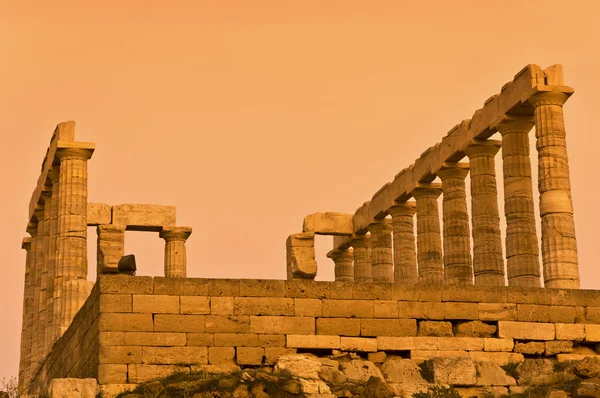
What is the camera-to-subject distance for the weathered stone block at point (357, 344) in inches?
1035

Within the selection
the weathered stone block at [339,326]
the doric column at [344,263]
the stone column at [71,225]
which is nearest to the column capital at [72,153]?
the stone column at [71,225]

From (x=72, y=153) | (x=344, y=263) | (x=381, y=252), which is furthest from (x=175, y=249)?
(x=344, y=263)

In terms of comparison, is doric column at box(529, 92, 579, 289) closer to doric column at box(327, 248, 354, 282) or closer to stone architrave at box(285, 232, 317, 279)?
stone architrave at box(285, 232, 317, 279)

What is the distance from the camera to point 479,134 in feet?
130

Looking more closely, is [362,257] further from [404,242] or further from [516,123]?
[516,123]

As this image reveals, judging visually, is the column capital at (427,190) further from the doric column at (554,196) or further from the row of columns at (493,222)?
the doric column at (554,196)

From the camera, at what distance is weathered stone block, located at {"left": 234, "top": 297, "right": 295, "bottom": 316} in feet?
85.3

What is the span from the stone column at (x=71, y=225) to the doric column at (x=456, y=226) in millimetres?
11188

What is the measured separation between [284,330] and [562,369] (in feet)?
17.6

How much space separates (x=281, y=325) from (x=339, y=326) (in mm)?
1178

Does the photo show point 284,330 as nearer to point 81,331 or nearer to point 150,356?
point 150,356

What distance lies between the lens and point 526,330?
2719 centimetres

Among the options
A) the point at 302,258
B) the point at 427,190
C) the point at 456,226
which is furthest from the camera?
the point at 427,190

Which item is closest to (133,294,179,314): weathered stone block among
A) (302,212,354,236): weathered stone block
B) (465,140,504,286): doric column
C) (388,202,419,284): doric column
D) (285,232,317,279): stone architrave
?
(285,232,317,279): stone architrave
